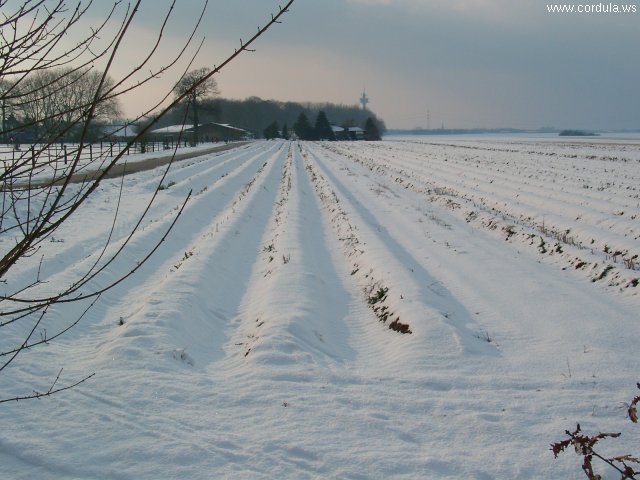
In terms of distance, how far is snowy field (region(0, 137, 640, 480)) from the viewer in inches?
151

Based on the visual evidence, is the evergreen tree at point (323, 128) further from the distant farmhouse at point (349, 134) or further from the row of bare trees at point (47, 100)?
the row of bare trees at point (47, 100)

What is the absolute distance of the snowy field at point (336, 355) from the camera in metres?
3.83

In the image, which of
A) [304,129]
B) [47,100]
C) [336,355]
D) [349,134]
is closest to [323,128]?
[304,129]

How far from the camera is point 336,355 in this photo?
19.5 ft

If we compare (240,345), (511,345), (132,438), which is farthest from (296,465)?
(511,345)

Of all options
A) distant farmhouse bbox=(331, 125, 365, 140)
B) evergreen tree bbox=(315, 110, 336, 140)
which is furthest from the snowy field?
distant farmhouse bbox=(331, 125, 365, 140)

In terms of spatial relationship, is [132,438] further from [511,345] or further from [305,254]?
[305,254]

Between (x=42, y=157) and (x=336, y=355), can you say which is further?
(x=336, y=355)

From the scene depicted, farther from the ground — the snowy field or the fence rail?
the fence rail

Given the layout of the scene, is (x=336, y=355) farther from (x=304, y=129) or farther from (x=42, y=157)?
(x=304, y=129)

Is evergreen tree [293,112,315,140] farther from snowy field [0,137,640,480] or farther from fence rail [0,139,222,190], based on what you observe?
fence rail [0,139,222,190]

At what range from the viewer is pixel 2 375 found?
4766mm

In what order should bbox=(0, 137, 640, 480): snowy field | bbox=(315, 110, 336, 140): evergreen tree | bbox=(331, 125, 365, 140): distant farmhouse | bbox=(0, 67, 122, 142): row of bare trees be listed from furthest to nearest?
bbox=(331, 125, 365, 140): distant farmhouse < bbox=(315, 110, 336, 140): evergreen tree < bbox=(0, 137, 640, 480): snowy field < bbox=(0, 67, 122, 142): row of bare trees

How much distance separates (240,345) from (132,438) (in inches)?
89.5
